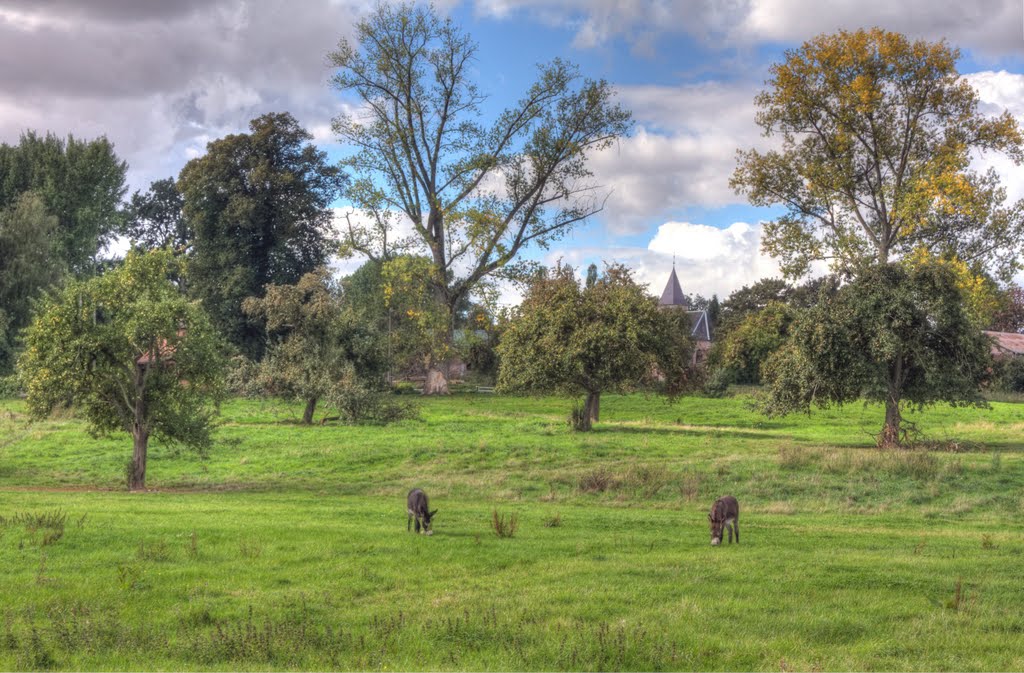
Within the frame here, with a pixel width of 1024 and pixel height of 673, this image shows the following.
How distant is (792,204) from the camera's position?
4675 centimetres

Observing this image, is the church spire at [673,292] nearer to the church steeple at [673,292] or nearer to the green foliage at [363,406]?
the church steeple at [673,292]

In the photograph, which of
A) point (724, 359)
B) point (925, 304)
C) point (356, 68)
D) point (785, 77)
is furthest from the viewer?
point (724, 359)

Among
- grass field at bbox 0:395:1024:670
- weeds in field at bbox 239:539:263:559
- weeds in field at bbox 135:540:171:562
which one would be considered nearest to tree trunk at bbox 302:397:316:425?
grass field at bbox 0:395:1024:670

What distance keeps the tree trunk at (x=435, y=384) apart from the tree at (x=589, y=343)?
26714 millimetres

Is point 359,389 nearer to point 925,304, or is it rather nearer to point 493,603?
point 925,304

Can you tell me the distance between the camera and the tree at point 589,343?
4272 centimetres

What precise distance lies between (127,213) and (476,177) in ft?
178

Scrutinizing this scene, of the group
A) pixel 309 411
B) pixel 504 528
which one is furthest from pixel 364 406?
pixel 504 528

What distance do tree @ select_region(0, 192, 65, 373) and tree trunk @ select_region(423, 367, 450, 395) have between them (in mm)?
29978

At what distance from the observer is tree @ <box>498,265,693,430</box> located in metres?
42.7

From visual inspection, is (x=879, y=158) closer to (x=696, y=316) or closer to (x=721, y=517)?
(x=721, y=517)

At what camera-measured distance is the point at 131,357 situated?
1176 inches

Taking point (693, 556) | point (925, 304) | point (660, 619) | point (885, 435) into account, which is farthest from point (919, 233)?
point (660, 619)

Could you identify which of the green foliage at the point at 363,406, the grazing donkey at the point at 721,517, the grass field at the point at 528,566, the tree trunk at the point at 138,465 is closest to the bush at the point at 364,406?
the green foliage at the point at 363,406
